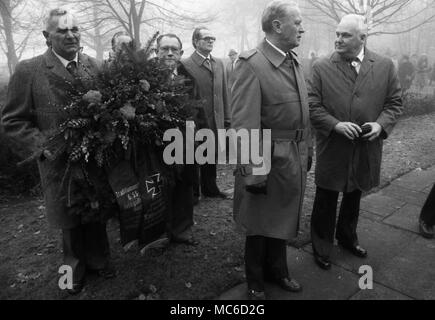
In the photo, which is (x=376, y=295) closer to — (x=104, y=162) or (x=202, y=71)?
(x=104, y=162)

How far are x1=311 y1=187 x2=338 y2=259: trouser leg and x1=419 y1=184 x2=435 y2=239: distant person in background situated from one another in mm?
1310

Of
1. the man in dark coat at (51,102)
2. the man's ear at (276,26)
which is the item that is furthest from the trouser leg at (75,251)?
the man's ear at (276,26)

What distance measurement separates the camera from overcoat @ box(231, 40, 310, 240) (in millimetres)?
2730

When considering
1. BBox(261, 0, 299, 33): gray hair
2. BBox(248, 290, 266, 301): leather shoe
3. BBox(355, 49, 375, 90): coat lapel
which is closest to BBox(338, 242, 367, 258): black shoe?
BBox(248, 290, 266, 301): leather shoe

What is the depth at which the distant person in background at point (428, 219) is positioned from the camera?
4176mm

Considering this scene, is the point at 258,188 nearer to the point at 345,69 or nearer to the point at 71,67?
the point at 345,69

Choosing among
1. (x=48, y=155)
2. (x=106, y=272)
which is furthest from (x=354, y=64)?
(x=106, y=272)

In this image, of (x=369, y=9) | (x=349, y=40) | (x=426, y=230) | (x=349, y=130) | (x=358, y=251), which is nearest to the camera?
(x=349, y=130)

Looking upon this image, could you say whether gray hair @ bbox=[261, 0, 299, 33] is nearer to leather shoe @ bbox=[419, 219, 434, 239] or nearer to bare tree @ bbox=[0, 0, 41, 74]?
leather shoe @ bbox=[419, 219, 434, 239]

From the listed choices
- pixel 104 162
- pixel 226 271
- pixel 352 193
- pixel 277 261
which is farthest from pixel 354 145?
pixel 104 162

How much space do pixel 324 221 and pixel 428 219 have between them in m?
1.47

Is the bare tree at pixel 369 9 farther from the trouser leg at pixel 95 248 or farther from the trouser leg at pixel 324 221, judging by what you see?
the trouser leg at pixel 95 248

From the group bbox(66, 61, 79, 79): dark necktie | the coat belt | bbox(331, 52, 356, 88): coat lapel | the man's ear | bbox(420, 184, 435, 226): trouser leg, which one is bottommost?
bbox(420, 184, 435, 226): trouser leg

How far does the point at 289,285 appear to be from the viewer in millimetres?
3191
